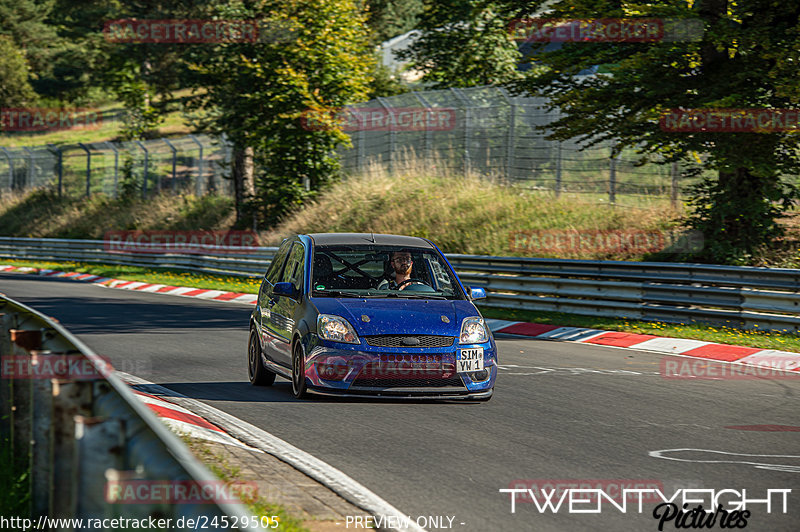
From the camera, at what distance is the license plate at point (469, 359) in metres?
9.16

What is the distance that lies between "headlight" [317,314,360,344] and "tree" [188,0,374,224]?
23.1m

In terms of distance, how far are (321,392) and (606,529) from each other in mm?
4292

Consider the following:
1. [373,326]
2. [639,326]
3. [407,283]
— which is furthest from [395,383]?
[639,326]

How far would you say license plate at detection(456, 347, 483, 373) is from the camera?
916 cm

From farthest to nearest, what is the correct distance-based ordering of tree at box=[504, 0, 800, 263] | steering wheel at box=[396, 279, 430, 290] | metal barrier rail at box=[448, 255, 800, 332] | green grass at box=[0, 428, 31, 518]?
tree at box=[504, 0, 800, 263] < metal barrier rail at box=[448, 255, 800, 332] < steering wheel at box=[396, 279, 430, 290] < green grass at box=[0, 428, 31, 518]

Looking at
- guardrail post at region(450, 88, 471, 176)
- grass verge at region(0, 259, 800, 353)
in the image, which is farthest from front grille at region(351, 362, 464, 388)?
guardrail post at region(450, 88, 471, 176)

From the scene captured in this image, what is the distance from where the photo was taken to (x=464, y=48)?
43.3m

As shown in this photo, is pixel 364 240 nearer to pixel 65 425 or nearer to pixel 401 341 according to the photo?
pixel 401 341

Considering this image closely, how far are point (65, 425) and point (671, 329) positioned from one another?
13.9m

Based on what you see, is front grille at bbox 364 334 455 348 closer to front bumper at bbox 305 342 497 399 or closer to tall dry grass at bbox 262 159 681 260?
front bumper at bbox 305 342 497 399

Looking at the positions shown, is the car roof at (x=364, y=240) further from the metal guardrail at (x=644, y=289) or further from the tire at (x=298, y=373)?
the metal guardrail at (x=644, y=289)

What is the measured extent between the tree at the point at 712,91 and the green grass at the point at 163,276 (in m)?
11.0

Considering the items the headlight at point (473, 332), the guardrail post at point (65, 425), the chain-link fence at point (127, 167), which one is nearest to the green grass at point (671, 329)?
the headlight at point (473, 332)

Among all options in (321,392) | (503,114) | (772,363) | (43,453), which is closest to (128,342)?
(321,392)
